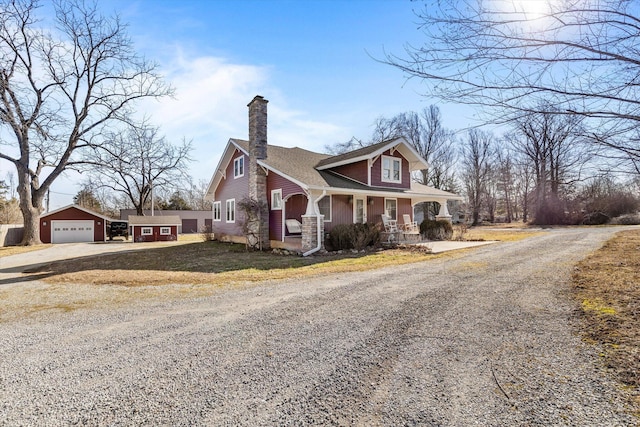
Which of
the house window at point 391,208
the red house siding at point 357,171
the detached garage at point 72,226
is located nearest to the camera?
the red house siding at point 357,171

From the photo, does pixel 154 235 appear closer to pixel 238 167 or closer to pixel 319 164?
pixel 238 167

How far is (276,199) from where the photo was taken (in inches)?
595

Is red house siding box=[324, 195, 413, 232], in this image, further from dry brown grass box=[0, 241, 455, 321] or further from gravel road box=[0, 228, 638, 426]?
gravel road box=[0, 228, 638, 426]

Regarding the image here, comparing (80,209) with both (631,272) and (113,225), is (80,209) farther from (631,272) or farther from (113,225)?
(631,272)

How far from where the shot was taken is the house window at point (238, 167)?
17.4m

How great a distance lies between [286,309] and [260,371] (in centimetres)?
201

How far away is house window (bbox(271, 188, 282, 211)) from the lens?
14789 mm

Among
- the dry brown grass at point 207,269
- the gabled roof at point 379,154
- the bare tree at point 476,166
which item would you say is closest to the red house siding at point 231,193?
the gabled roof at point 379,154

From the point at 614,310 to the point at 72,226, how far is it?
105 ft

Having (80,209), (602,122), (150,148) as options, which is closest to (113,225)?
(80,209)

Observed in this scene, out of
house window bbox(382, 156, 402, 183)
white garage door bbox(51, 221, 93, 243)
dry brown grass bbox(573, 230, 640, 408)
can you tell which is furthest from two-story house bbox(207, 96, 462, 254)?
white garage door bbox(51, 221, 93, 243)

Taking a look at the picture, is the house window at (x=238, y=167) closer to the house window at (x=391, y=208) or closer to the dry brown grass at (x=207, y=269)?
the dry brown grass at (x=207, y=269)

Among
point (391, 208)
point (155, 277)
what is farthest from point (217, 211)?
point (155, 277)

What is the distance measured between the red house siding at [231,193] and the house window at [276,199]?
1.84 metres
